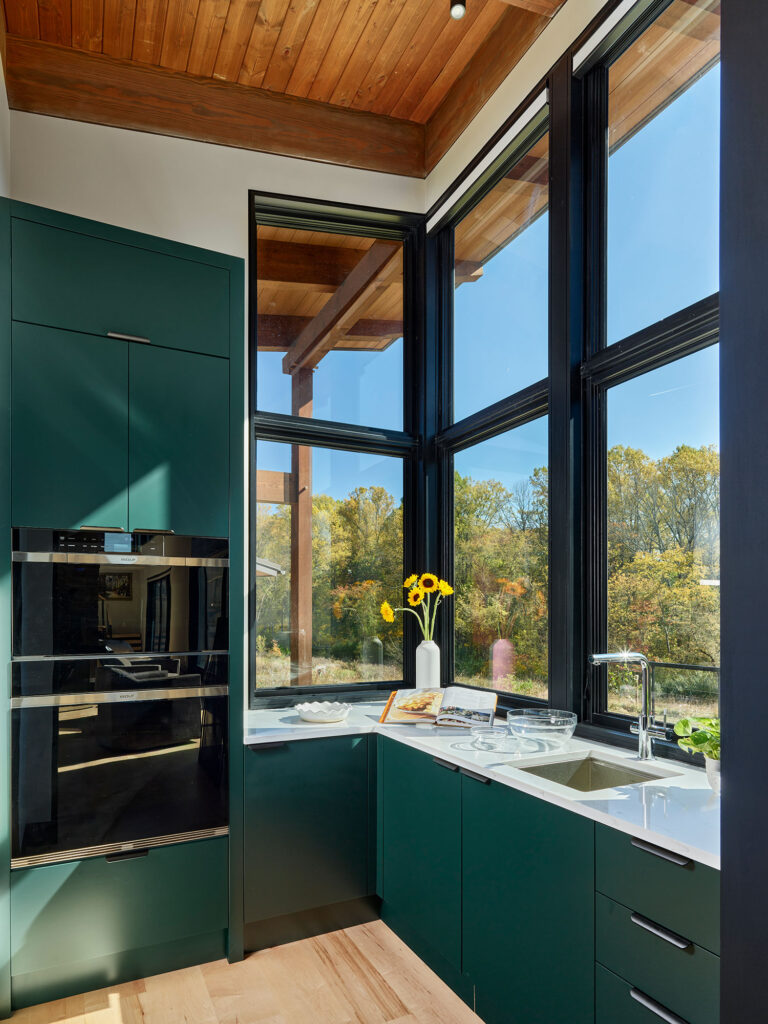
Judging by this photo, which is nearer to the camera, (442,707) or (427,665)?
(442,707)

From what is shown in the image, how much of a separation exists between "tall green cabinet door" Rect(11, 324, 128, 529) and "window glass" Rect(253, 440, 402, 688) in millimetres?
838

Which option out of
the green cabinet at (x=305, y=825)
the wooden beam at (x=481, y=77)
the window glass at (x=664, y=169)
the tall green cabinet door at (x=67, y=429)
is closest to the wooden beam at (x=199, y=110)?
the wooden beam at (x=481, y=77)

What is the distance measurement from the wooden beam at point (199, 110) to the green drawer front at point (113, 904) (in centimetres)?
283

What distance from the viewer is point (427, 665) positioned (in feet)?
10.5

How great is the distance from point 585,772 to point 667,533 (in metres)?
0.76

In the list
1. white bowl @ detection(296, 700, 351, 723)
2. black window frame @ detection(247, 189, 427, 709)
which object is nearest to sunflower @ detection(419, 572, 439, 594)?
black window frame @ detection(247, 189, 427, 709)

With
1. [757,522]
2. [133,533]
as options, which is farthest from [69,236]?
[757,522]

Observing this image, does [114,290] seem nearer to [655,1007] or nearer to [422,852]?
[422,852]

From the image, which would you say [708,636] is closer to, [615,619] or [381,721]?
[615,619]

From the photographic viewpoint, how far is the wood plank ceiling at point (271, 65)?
282cm

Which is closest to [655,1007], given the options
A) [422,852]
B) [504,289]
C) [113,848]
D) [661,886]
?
[661,886]

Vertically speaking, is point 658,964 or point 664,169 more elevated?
point 664,169

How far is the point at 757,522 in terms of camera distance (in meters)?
0.43

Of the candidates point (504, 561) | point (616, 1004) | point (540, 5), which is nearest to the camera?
point (616, 1004)
